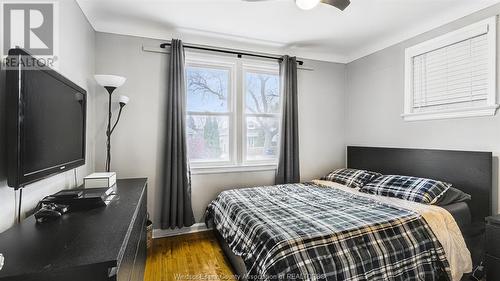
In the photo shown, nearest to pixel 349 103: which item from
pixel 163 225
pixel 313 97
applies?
pixel 313 97

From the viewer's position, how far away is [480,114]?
2240mm

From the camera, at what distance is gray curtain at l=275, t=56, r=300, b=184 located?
333 centimetres

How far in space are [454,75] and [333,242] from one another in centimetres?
225

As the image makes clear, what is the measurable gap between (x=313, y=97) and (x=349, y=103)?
62cm

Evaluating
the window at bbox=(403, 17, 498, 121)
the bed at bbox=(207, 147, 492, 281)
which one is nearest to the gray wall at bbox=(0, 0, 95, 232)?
the bed at bbox=(207, 147, 492, 281)

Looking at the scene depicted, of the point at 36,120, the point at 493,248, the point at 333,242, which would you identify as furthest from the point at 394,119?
A: the point at 36,120

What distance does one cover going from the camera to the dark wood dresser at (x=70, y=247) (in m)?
0.79

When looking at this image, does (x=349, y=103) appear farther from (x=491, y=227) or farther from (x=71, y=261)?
(x=71, y=261)

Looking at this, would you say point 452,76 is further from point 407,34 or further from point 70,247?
point 70,247

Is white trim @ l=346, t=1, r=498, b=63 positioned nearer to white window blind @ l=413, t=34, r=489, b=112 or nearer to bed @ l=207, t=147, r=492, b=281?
white window blind @ l=413, t=34, r=489, b=112

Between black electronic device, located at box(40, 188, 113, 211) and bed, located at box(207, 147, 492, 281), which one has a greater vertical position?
black electronic device, located at box(40, 188, 113, 211)

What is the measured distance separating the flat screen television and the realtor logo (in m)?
0.22

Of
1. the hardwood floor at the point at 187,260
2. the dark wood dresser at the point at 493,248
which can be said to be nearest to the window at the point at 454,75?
the dark wood dresser at the point at 493,248

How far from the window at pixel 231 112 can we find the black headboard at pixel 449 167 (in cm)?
143
